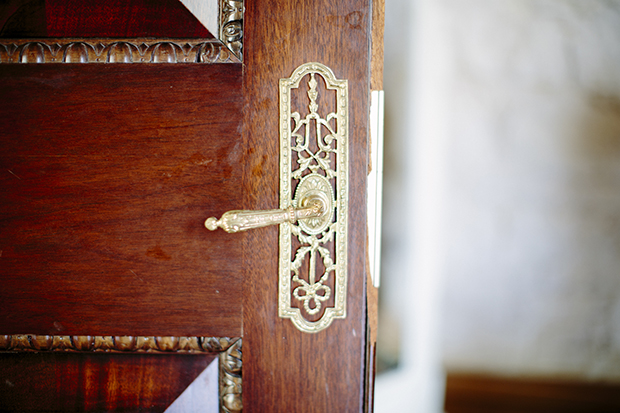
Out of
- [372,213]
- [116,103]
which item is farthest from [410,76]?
[116,103]

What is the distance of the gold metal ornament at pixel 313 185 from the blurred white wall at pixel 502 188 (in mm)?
403

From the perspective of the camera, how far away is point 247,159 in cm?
29

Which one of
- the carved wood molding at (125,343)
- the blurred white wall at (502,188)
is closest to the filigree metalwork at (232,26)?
the carved wood molding at (125,343)

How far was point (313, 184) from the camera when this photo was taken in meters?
0.29

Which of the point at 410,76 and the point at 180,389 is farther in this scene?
the point at 410,76

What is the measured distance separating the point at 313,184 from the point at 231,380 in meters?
0.20

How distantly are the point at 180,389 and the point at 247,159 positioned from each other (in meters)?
0.22

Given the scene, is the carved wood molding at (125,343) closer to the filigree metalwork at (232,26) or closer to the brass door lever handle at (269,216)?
the brass door lever handle at (269,216)

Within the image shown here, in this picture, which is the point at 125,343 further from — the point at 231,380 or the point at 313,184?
the point at 313,184

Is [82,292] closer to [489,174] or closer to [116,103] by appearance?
[116,103]

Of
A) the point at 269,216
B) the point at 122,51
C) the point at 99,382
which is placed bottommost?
the point at 99,382

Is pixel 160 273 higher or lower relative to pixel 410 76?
lower

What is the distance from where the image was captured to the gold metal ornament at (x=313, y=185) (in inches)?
11.2

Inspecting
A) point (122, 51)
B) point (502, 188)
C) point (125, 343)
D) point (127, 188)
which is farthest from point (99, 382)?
point (502, 188)
